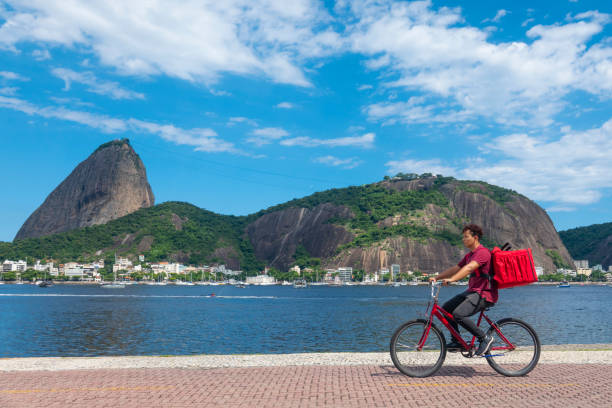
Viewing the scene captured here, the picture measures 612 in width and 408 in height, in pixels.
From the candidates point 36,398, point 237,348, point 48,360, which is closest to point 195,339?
point 237,348

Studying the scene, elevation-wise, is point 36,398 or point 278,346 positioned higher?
point 36,398

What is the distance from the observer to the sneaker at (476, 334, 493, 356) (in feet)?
28.9

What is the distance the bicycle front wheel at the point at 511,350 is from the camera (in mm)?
8883

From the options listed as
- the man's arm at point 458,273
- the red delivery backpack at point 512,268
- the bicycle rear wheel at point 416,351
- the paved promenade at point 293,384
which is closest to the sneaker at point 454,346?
the bicycle rear wheel at point 416,351

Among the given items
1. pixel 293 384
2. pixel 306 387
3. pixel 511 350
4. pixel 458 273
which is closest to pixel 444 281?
pixel 458 273

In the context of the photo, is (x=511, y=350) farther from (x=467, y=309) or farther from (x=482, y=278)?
(x=482, y=278)

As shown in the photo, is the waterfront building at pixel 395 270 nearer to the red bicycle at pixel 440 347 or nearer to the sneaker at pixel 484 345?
the red bicycle at pixel 440 347

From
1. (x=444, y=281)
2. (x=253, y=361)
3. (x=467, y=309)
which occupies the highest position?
(x=444, y=281)

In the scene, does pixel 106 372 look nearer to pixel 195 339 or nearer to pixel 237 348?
pixel 237 348

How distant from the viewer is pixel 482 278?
28.5ft

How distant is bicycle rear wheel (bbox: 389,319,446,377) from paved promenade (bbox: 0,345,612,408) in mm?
213

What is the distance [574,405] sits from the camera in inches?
271

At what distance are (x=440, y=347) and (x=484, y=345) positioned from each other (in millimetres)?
788

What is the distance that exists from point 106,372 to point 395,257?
636ft
